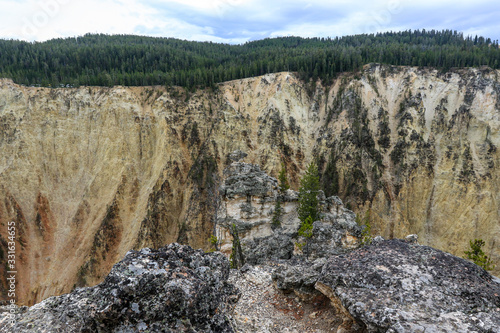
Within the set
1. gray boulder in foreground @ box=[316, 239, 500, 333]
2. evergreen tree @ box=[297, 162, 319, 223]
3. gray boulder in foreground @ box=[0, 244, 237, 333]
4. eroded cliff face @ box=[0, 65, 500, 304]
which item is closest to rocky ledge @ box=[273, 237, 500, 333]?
gray boulder in foreground @ box=[316, 239, 500, 333]

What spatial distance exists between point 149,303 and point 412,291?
8731 mm

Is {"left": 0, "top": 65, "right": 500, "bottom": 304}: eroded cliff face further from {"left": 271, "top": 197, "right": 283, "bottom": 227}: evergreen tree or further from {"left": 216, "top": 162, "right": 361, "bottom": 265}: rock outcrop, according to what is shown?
{"left": 271, "top": 197, "right": 283, "bottom": 227}: evergreen tree

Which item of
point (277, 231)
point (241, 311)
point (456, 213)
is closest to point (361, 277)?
point (241, 311)

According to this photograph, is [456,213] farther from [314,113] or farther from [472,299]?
[472,299]

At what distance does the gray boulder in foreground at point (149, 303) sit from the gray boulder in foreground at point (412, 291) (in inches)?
182

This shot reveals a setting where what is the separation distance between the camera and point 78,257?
141 feet

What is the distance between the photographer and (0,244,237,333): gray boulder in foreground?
7.64 m

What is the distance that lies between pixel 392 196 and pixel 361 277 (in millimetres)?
41118

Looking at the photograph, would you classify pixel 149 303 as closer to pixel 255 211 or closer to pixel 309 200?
pixel 255 211

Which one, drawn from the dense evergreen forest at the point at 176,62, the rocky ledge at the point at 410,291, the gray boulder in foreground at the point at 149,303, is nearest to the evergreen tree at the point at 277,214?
the rocky ledge at the point at 410,291

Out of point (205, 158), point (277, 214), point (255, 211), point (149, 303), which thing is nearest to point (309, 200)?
point (277, 214)

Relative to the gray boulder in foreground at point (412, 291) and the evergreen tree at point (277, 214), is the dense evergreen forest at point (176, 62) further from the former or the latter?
the gray boulder in foreground at point (412, 291)

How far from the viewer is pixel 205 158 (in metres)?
49.4

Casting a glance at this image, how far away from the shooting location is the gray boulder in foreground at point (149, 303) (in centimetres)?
764
